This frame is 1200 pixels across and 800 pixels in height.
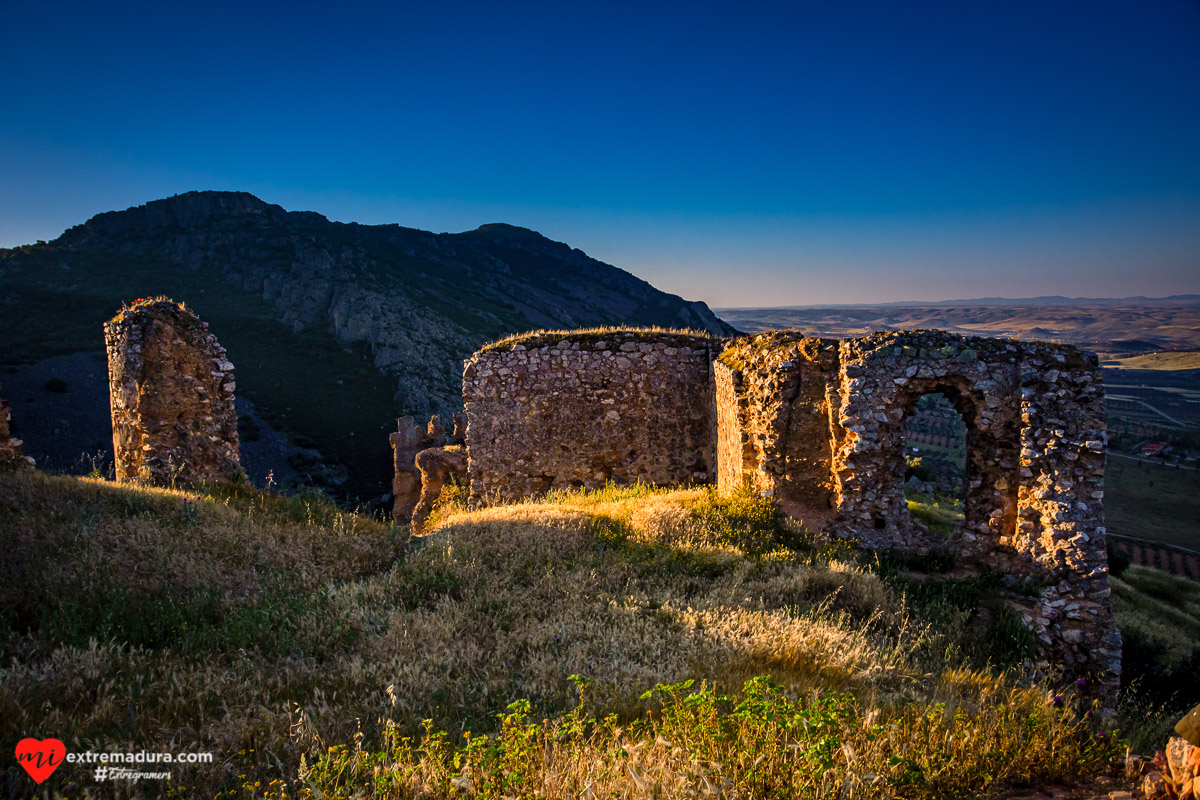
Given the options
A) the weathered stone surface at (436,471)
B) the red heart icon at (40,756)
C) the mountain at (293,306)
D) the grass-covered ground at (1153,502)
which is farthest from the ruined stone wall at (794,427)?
the grass-covered ground at (1153,502)

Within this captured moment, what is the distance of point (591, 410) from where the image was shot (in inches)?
453

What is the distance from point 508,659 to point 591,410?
7293 millimetres

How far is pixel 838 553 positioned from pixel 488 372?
7.40 meters

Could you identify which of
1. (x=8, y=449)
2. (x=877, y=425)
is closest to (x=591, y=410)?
(x=877, y=425)

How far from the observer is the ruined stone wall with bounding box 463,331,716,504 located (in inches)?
450

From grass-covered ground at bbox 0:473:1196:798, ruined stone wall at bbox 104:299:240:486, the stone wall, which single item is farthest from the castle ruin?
ruined stone wall at bbox 104:299:240:486

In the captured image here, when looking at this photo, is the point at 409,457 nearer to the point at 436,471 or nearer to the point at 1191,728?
the point at 436,471

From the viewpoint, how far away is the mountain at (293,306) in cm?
4872

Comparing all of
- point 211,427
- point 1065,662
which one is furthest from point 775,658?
point 211,427

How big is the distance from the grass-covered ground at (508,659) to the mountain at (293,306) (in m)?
33.2

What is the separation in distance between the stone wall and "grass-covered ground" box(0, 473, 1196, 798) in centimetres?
74

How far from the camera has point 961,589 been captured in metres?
6.81

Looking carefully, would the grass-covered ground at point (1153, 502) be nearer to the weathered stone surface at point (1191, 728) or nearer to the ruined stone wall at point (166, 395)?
the weathered stone surface at point (1191, 728)

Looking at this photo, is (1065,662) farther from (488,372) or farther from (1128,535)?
(1128,535)
